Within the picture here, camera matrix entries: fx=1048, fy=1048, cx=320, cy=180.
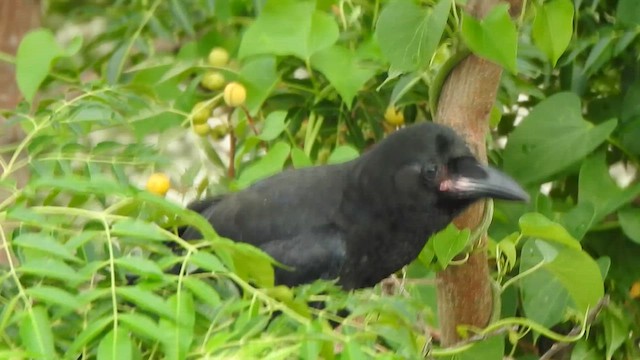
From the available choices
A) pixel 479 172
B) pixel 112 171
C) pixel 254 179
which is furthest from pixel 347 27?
pixel 112 171

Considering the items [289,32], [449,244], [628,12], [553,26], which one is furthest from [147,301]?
[628,12]

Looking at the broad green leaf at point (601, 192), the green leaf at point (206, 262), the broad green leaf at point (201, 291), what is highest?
the green leaf at point (206, 262)

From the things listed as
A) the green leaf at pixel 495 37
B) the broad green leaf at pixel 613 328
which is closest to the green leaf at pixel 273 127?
the green leaf at pixel 495 37

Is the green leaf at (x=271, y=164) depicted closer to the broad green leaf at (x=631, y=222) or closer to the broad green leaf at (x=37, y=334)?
the broad green leaf at (x=631, y=222)

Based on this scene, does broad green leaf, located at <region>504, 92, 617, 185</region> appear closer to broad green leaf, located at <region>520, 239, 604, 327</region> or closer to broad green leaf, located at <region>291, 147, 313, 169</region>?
broad green leaf, located at <region>520, 239, 604, 327</region>

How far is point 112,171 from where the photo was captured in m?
1.01

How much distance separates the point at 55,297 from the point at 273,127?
2.24ft

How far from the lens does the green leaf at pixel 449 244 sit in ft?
3.41

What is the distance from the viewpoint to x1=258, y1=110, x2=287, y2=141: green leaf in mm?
1288

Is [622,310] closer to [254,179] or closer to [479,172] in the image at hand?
[479,172]

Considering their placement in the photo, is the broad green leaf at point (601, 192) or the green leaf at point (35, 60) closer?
the green leaf at point (35, 60)

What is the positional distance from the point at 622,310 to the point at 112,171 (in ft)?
2.32

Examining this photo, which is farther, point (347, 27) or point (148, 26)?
point (148, 26)

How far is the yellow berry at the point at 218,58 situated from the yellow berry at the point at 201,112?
0.23 feet
